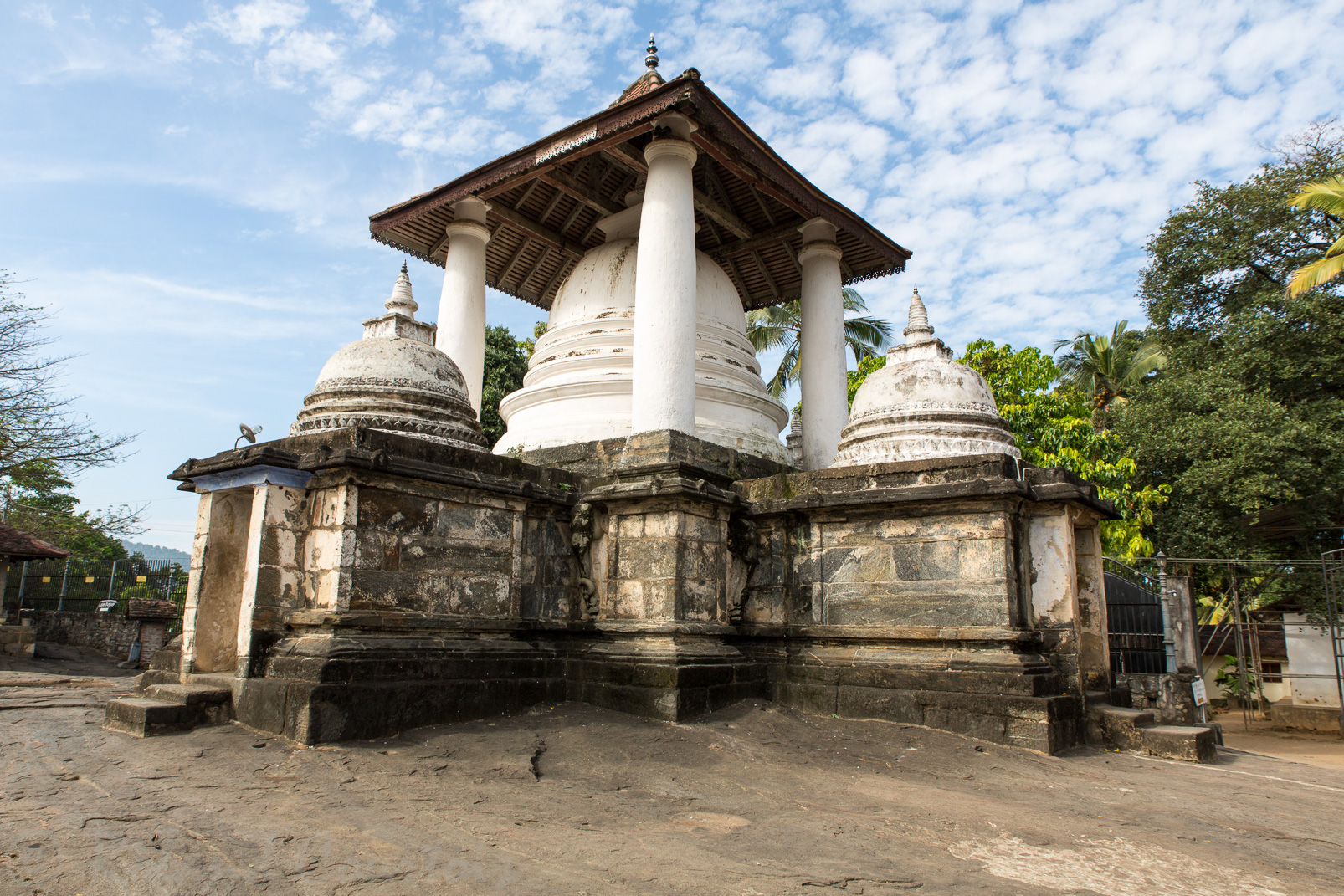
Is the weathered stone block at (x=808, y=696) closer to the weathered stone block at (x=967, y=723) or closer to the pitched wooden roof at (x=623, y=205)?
the weathered stone block at (x=967, y=723)

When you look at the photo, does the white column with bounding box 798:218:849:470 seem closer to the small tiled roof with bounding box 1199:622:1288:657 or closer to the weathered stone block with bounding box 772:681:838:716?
the weathered stone block with bounding box 772:681:838:716

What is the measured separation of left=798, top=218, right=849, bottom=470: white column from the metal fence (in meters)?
18.0

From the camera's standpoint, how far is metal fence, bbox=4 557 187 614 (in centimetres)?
2164

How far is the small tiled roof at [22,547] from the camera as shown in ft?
61.9

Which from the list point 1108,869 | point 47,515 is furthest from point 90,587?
point 1108,869

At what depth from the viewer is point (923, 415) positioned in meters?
8.25

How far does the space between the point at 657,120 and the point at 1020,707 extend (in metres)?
6.38

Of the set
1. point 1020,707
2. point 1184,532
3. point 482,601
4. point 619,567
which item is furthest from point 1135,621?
point 482,601

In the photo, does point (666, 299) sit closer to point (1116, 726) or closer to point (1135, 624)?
point (1116, 726)

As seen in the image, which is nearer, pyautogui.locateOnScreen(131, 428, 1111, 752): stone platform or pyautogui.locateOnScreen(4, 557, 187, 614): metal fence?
pyautogui.locateOnScreen(131, 428, 1111, 752): stone platform

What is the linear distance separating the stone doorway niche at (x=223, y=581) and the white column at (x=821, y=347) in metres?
6.54

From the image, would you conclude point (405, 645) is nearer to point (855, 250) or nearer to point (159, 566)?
point (855, 250)

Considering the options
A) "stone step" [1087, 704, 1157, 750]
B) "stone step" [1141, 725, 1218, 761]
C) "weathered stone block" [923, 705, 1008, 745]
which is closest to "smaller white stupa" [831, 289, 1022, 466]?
"weathered stone block" [923, 705, 1008, 745]

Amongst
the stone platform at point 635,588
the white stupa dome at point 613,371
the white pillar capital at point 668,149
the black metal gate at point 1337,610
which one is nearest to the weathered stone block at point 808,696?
the stone platform at point 635,588
